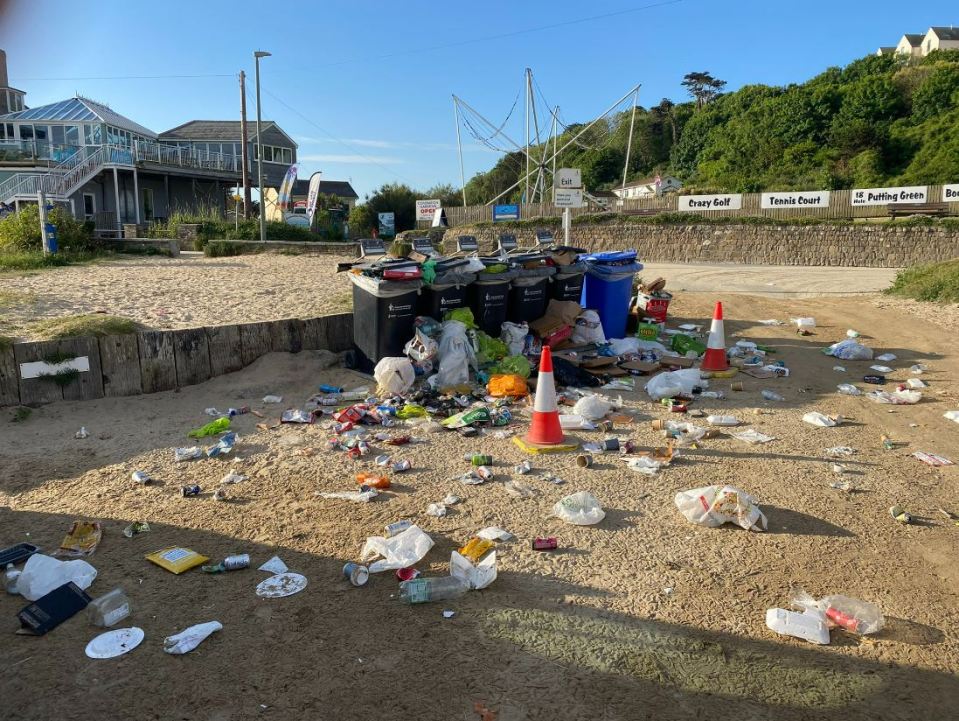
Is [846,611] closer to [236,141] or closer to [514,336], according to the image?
[514,336]

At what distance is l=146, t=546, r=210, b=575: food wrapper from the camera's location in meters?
3.48

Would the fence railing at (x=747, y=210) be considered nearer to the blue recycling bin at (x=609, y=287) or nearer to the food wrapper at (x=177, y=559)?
the blue recycling bin at (x=609, y=287)

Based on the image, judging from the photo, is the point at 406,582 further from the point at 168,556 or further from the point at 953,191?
the point at 953,191

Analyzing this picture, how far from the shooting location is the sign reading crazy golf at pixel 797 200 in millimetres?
25938

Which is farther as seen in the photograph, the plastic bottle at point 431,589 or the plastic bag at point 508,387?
the plastic bag at point 508,387

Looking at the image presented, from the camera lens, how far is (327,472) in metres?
4.86

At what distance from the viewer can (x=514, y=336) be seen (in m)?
7.82

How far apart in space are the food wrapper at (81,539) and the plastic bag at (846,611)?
355 centimetres

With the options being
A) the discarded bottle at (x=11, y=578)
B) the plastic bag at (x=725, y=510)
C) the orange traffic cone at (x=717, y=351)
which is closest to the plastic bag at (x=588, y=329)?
the orange traffic cone at (x=717, y=351)

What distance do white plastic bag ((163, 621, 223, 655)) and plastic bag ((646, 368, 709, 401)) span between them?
4704 mm

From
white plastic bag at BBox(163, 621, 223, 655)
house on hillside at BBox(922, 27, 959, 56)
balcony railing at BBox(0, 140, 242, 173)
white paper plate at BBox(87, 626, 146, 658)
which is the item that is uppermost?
house on hillside at BBox(922, 27, 959, 56)

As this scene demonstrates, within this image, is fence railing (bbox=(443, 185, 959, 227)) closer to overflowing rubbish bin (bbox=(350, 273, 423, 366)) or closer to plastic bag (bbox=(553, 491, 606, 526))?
overflowing rubbish bin (bbox=(350, 273, 423, 366))

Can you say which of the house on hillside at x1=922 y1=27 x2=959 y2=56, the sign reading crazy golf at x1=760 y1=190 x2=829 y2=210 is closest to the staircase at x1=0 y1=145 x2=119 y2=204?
the sign reading crazy golf at x1=760 y1=190 x2=829 y2=210

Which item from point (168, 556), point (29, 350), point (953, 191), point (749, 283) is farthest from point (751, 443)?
point (953, 191)
